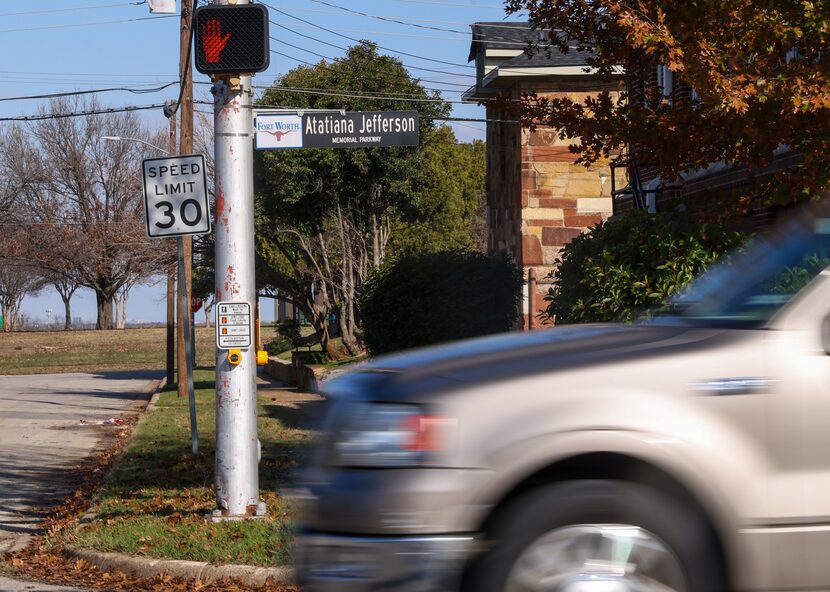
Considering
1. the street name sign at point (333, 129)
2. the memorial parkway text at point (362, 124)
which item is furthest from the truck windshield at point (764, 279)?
the memorial parkway text at point (362, 124)

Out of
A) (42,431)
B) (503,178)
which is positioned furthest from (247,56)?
(503,178)

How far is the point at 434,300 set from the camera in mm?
18344

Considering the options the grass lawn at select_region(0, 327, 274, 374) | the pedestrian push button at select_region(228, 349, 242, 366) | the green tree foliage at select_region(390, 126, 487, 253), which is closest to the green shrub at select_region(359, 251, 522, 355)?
the pedestrian push button at select_region(228, 349, 242, 366)

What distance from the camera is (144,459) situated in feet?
47.1

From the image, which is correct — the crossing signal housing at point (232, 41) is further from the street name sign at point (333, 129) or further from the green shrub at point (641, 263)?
the green shrub at point (641, 263)

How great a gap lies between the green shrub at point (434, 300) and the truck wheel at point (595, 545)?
1389cm

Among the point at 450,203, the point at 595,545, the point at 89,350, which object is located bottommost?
the point at 89,350

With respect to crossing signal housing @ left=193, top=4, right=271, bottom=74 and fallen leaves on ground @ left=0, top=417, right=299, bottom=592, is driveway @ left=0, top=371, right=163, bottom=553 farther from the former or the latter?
crossing signal housing @ left=193, top=4, right=271, bottom=74

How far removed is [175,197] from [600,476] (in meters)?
→ 8.41

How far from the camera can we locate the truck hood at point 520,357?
169 inches

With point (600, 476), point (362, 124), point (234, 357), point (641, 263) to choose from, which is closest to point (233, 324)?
point (234, 357)

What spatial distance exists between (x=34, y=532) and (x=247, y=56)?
456 cm

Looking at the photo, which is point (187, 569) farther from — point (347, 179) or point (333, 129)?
point (347, 179)

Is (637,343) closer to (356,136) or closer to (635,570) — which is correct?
(635,570)
